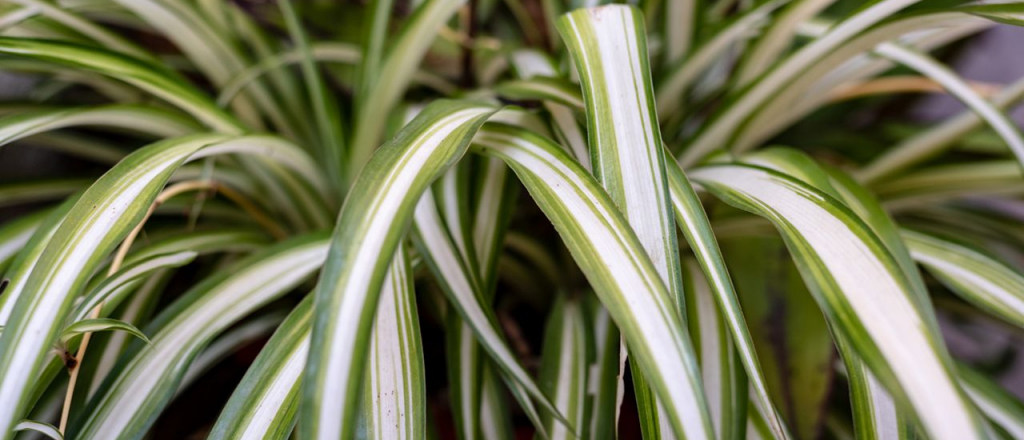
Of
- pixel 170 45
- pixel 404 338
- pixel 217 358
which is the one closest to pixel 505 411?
pixel 404 338

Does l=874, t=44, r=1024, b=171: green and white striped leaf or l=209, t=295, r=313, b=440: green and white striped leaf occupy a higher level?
l=874, t=44, r=1024, b=171: green and white striped leaf

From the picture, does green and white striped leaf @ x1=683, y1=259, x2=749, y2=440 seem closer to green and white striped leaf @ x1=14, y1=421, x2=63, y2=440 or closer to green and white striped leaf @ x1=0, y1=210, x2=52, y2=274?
green and white striped leaf @ x1=14, y1=421, x2=63, y2=440

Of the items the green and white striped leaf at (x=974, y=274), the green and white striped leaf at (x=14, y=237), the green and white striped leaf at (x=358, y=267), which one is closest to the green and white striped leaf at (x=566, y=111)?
the green and white striped leaf at (x=358, y=267)

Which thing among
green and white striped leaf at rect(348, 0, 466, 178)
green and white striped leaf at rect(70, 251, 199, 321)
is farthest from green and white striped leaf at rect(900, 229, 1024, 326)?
green and white striped leaf at rect(70, 251, 199, 321)

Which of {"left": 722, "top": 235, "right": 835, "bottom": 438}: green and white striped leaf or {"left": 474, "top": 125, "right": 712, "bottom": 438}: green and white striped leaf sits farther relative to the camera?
{"left": 722, "top": 235, "right": 835, "bottom": 438}: green and white striped leaf

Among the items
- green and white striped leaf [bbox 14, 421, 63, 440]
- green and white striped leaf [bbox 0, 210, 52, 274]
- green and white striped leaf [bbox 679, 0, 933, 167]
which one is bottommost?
green and white striped leaf [bbox 14, 421, 63, 440]

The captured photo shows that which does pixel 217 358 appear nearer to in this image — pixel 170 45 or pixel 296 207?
pixel 296 207
